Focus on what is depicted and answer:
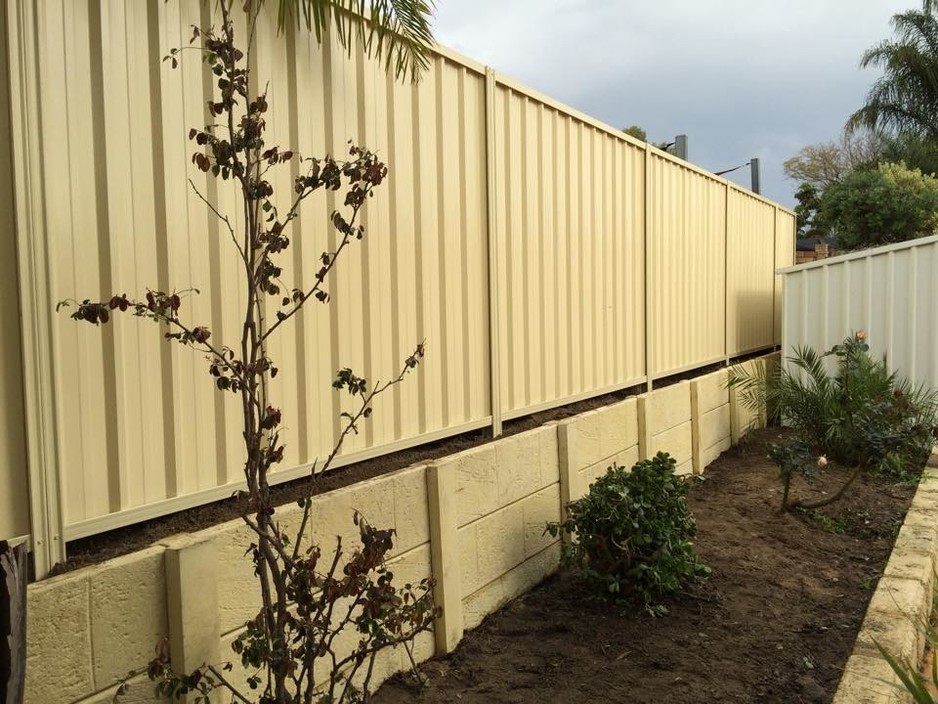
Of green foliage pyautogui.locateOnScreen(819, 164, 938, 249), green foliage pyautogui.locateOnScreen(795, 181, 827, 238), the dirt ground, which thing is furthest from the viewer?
green foliage pyautogui.locateOnScreen(795, 181, 827, 238)

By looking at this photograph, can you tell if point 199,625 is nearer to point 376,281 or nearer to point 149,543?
point 149,543

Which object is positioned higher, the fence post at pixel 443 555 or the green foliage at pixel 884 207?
the green foliage at pixel 884 207

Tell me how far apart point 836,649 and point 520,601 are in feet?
4.67

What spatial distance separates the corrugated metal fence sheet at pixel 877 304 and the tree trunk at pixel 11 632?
8232mm

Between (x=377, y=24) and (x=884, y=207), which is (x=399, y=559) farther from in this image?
(x=884, y=207)

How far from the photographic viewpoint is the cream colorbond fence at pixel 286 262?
6.79 feet

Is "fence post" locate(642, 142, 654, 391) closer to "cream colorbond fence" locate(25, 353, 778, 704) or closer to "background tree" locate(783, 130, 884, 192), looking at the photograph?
"cream colorbond fence" locate(25, 353, 778, 704)

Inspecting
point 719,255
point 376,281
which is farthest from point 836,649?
point 719,255

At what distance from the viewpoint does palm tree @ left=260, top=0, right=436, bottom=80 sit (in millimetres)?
2822

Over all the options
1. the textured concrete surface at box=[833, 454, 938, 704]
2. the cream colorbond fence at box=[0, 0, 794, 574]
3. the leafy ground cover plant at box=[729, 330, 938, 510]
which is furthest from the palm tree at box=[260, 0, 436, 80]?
the leafy ground cover plant at box=[729, 330, 938, 510]

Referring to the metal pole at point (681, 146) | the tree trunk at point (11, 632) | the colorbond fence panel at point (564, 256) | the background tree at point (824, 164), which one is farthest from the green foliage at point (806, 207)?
the tree trunk at point (11, 632)

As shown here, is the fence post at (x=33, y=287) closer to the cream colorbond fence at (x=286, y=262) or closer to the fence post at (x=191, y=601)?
the cream colorbond fence at (x=286, y=262)

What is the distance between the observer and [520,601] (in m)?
3.98

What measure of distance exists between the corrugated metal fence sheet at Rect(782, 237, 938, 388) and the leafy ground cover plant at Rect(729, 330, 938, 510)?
204 mm
